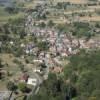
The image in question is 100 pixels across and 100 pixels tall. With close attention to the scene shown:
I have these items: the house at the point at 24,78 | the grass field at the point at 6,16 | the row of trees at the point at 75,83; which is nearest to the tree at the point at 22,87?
the row of trees at the point at 75,83

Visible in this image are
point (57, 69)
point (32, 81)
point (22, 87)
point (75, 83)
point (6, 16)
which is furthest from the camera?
point (6, 16)

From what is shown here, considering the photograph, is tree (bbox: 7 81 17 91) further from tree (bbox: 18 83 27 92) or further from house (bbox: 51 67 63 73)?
house (bbox: 51 67 63 73)

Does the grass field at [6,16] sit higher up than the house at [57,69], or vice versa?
the grass field at [6,16]

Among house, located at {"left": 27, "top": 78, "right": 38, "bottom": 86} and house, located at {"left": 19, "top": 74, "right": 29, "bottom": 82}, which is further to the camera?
house, located at {"left": 19, "top": 74, "right": 29, "bottom": 82}

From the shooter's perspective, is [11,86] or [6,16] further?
[6,16]

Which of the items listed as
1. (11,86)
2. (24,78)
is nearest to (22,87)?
(11,86)

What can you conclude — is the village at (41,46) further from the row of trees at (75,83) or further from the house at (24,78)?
the row of trees at (75,83)

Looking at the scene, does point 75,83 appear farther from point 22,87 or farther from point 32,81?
point 22,87

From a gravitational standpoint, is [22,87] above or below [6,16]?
below

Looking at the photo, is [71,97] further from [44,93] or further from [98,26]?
[98,26]

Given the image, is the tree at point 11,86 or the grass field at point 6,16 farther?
the grass field at point 6,16

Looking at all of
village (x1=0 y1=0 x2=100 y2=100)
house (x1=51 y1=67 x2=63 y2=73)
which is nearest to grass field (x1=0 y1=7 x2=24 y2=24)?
village (x1=0 y1=0 x2=100 y2=100)
